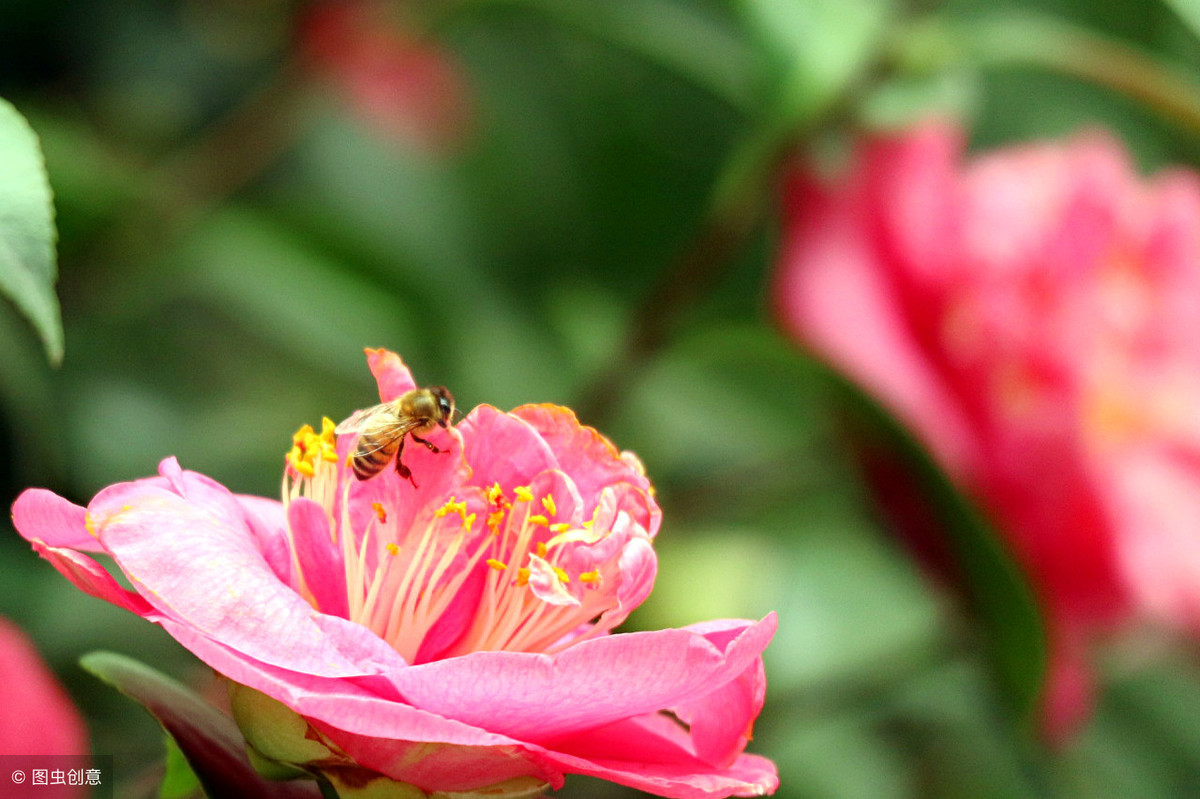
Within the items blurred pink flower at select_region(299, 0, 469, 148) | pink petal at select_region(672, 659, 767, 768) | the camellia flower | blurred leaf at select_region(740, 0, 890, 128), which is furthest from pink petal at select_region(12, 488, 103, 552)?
blurred pink flower at select_region(299, 0, 469, 148)

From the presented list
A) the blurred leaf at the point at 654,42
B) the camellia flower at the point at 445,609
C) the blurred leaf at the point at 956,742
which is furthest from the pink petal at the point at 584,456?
the blurred leaf at the point at 956,742

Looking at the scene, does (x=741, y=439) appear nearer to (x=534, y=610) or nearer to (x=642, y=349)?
(x=642, y=349)

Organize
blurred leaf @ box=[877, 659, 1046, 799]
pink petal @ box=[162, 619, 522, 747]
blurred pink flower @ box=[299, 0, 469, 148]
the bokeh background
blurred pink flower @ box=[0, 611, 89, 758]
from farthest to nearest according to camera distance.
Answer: blurred pink flower @ box=[299, 0, 469, 148] < blurred leaf @ box=[877, 659, 1046, 799] < the bokeh background < blurred pink flower @ box=[0, 611, 89, 758] < pink petal @ box=[162, 619, 522, 747]

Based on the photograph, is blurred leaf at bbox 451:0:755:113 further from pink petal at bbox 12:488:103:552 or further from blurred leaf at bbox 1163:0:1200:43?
pink petal at bbox 12:488:103:552

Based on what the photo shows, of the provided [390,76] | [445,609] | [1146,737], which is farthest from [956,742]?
[390,76]

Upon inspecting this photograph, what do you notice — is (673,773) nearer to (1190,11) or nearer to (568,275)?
(1190,11)

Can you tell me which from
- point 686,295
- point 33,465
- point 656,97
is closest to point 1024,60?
point 686,295
